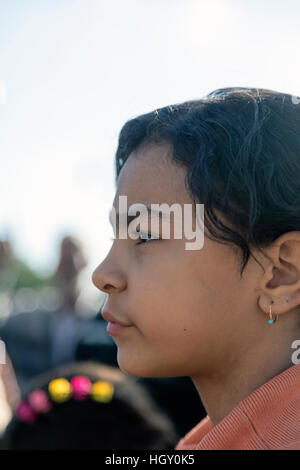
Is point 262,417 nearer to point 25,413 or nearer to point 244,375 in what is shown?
point 244,375

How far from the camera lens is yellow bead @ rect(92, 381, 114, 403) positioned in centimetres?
216

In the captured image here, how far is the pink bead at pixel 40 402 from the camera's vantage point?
85.0 inches

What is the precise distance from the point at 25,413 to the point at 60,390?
0.53 feet

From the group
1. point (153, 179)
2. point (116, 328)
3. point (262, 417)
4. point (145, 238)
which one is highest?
point (153, 179)

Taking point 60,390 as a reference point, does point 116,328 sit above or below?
above

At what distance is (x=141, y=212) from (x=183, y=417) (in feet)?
6.28

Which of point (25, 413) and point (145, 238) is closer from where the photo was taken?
point (145, 238)

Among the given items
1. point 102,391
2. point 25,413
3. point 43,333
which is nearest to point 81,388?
point 102,391

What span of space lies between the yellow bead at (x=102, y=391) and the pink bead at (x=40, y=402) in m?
0.19

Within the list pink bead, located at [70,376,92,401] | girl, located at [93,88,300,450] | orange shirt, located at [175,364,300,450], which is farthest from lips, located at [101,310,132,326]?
pink bead, located at [70,376,92,401]

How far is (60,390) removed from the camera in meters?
2.19

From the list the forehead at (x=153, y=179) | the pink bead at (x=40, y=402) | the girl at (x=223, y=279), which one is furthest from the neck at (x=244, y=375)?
the pink bead at (x=40, y=402)

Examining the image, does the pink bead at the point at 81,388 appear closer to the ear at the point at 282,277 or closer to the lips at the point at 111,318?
the lips at the point at 111,318
